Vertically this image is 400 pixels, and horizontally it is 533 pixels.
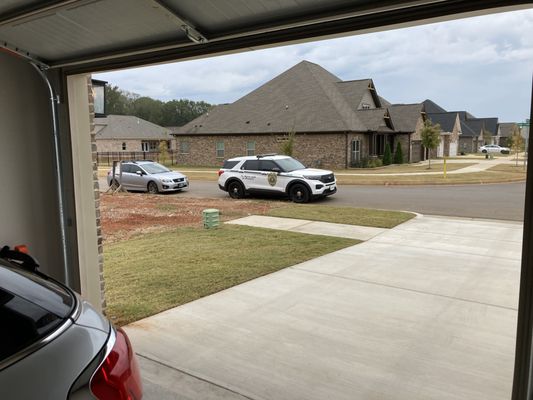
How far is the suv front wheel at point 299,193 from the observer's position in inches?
594

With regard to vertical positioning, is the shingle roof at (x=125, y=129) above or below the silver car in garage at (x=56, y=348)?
above

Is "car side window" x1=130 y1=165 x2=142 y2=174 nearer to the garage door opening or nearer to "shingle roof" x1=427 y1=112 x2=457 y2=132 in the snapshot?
the garage door opening

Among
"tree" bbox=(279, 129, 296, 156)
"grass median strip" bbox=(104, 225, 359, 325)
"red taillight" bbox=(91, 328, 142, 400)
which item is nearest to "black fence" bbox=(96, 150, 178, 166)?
"tree" bbox=(279, 129, 296, 156)

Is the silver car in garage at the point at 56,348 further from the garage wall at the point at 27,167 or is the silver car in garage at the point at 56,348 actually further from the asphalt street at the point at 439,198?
the asphalt street at the point at 439,198

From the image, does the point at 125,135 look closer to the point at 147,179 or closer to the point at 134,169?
the point at 134,169

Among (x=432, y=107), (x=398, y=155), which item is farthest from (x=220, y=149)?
(x=432, y=107)

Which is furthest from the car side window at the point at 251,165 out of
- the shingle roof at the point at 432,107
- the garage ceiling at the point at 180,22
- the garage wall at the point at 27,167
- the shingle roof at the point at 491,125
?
the shingle roof at the point at 491,125

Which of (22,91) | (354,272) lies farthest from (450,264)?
(22,91)

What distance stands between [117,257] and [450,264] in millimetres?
5838

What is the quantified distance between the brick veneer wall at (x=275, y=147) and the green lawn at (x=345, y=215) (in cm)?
1641

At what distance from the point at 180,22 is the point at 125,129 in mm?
52384

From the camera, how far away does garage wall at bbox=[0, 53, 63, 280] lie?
12.6 feet

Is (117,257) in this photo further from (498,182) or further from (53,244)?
(498,182)

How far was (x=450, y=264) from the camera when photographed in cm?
712
